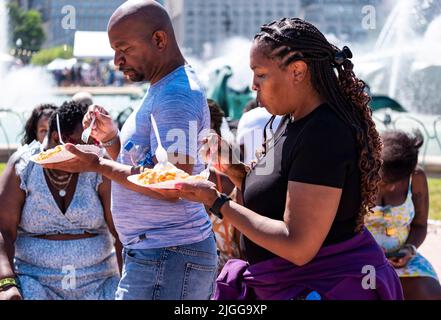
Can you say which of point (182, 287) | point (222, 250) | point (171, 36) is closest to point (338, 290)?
point (182, 287)

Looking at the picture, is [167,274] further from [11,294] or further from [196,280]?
[11,294]

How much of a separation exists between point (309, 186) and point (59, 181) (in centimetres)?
204

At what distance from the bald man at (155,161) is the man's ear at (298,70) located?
0.46 m

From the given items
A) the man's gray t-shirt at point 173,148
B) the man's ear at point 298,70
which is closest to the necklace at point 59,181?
the man's gray t-shirt at point 173,148

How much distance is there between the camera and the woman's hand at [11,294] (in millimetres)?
3568

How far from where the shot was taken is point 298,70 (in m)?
2.44

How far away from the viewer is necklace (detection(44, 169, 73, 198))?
404cm

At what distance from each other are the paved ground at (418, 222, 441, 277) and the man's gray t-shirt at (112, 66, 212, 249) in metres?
3.59

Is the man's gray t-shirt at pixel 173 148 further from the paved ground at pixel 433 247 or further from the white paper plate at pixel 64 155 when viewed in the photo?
the paved ground at pixel 433 247

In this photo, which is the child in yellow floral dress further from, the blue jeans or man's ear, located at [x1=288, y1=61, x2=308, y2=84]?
man's ear, located at [x1=288, y1=61, x2=308, y2=84]

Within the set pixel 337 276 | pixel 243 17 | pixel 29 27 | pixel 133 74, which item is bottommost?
pixel 29 27

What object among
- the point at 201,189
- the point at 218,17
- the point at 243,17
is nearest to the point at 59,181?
the point at 201,189

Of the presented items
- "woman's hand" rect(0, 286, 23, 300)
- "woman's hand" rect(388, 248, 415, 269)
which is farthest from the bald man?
"woman's hand" rect(388, 248, 415, 269)

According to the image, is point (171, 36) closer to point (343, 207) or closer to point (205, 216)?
point (205, 216)
